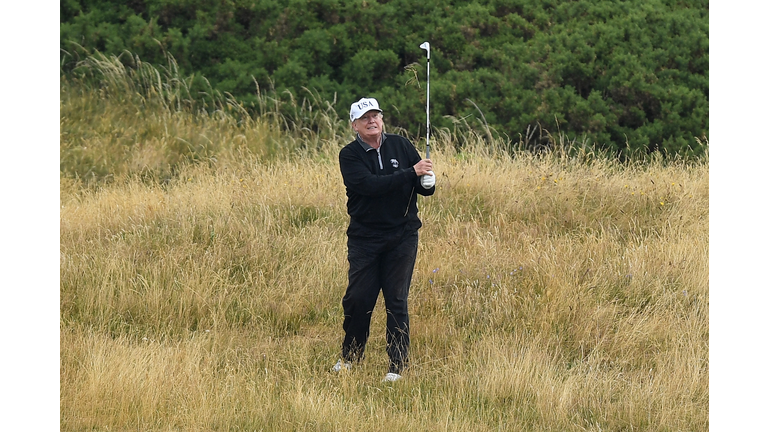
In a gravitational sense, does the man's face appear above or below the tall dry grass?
above

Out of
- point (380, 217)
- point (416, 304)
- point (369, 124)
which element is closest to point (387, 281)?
point (380, 217)

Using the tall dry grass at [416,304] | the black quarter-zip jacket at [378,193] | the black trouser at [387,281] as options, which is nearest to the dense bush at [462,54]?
the tall dry grass at [416,304]

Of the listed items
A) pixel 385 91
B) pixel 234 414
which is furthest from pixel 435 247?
pixel 385 91

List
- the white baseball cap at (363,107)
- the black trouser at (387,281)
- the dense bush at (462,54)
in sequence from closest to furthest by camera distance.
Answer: the white baseball cap at (363,107)
the black trouser at (387,281)
the dense bush at (462,54)

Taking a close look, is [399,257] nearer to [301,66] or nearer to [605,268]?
[605,268]

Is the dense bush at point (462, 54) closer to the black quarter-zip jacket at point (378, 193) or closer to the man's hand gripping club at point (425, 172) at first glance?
the black quarter-zip jacket at point (378, 193)

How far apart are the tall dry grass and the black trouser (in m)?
0.31

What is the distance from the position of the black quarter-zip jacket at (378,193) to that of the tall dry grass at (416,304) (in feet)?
3.45

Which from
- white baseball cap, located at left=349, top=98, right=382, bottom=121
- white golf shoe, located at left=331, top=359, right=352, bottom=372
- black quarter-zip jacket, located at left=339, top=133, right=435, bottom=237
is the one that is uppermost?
white baseball cap, located at left=349, top=98, right=382, bottom=121

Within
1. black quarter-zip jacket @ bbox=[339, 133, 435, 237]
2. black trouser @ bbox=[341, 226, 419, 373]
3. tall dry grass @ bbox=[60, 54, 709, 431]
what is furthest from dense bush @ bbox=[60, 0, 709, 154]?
black trouser @ bbox=[341, 226, 419, 373]

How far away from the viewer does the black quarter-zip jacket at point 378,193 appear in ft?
16.5

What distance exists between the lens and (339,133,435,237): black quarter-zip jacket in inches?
197

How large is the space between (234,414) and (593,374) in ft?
7.66

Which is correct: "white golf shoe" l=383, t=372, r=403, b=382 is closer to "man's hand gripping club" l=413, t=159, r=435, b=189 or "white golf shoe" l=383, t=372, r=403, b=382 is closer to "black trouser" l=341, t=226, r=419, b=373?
"black trouser" l=341, t=226, r=419, b=373
